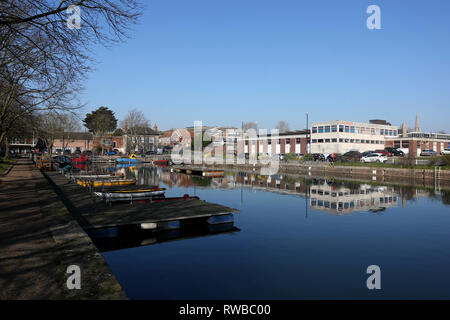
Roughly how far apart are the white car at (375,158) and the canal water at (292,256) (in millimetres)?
34448

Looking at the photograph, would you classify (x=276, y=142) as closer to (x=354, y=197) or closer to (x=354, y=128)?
(x=354, y=128)

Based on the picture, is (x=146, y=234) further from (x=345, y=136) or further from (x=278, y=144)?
(x=278, y=144)

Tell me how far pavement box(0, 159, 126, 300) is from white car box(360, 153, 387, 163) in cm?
5279

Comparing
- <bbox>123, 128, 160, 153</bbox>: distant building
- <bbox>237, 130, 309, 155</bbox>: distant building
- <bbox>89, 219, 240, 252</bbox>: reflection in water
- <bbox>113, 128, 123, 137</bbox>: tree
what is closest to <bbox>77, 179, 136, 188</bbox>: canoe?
<bbox>89, 219, 240, 252</bbox>: reflection in water

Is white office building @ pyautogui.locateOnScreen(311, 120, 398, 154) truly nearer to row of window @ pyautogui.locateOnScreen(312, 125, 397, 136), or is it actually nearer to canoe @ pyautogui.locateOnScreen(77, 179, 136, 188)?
row of window @ pyautogui.locateOnScreen(312, 125, 397, 136)

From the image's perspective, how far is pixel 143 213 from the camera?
51.6 feet

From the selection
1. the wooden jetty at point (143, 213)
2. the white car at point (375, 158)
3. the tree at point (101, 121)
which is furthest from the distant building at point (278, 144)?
the wooden jetty at point (143, 213)

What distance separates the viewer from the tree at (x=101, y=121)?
317ft

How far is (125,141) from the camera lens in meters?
108

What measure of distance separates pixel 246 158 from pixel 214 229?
185 feet

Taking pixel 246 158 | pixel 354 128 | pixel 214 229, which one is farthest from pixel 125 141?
pixel 214 229

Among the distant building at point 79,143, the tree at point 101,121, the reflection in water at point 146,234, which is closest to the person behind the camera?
the reflection in water at point 146,234

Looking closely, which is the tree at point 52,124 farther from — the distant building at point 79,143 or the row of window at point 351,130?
the row of window at point 351,130

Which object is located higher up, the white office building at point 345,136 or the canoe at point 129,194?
the white office building at point 345,136
